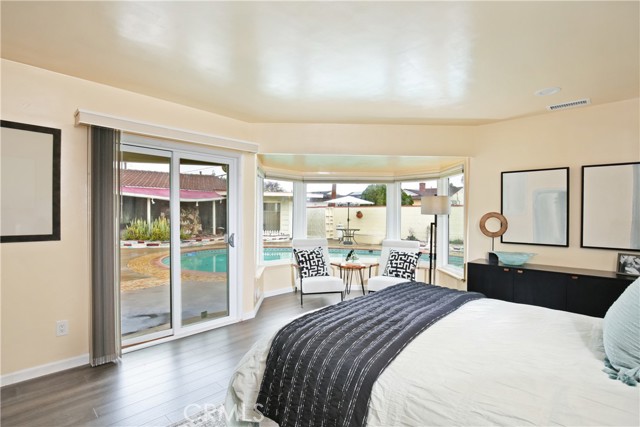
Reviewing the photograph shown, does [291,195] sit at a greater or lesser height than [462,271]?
greater

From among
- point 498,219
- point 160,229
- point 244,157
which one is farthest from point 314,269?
point 498,219

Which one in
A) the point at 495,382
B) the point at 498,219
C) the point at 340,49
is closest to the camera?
the point at 495,382

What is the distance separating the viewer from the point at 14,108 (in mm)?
2461

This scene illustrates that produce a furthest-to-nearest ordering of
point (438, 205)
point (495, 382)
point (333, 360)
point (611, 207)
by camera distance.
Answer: point (438, 205) → point (611, 207) → point (333, 360) → point (495, 382)

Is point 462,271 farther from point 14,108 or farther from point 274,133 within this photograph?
point 14,108

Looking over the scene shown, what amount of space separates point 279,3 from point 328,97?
1407 mm

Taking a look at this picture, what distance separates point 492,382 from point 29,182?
3388mm

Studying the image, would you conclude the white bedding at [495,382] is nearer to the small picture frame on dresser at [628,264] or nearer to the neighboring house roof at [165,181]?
the small picture frame on dresser at [628,264]

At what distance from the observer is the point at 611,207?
3.16m

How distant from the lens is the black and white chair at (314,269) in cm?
454

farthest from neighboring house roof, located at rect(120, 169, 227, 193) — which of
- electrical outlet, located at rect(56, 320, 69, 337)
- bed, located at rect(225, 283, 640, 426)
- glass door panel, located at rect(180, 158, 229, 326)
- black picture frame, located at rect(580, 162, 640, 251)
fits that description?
black picture frame, located at rect(580, 162, 640, 251)

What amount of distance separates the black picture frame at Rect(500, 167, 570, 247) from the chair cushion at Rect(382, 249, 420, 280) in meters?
1.28

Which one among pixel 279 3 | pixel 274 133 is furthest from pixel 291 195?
pixel 279 3

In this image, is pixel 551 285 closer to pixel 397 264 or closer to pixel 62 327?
pixel 397 264
